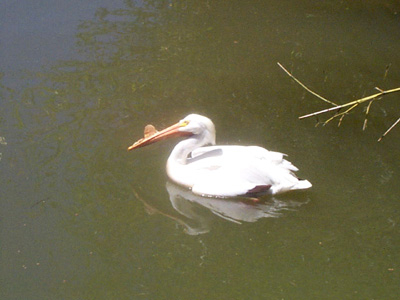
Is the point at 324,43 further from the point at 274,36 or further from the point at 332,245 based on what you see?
the point at 332,245

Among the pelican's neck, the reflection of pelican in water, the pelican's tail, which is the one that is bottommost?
the reflection of pelican in water

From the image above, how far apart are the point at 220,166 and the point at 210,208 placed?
0.43 metres

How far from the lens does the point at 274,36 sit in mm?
8359

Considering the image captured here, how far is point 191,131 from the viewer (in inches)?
226

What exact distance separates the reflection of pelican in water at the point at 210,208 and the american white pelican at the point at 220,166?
7 cm

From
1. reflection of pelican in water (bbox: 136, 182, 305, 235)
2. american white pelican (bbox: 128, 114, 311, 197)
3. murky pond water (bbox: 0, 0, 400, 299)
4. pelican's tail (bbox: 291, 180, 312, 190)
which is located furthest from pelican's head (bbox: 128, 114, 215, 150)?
pelican's tail (bbox: 291, 180, 312, 190)

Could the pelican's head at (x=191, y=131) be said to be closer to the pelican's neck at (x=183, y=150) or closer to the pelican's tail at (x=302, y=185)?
the pelican's neck at (x=183, y=150)

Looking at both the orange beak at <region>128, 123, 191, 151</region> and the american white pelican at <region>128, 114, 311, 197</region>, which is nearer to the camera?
the american white pelican at <region>128, 114, 311, 197</region>

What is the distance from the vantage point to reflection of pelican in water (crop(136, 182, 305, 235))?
5.20 m

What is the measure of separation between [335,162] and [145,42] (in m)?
3.11

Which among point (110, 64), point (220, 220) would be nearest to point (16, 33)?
point (110, 64)

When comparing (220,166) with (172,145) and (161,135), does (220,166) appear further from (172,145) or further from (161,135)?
(172,145)

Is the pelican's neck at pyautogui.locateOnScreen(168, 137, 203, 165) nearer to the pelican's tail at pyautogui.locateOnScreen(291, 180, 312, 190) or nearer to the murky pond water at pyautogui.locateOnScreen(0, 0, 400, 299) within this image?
the murky pond water at pyautogui.locateOnScreen(0, 0, 400, 299)

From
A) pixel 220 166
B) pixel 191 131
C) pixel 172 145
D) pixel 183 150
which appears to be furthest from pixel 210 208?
pixel 172 145
